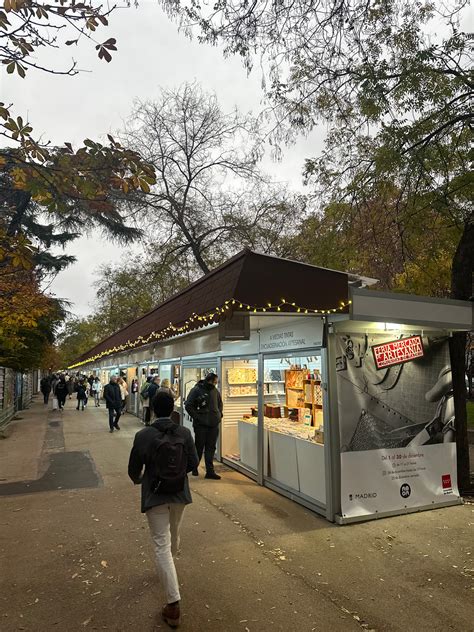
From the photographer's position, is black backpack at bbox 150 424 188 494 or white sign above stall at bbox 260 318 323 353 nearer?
black backpack at bbox 150 424 188 494

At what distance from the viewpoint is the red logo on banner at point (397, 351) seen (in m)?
6.24

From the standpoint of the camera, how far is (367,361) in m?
6.18

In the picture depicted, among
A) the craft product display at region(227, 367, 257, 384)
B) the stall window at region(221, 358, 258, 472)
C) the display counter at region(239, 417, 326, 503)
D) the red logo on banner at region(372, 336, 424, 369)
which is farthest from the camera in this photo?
the craft product display at region(227, 367, 257, 384)

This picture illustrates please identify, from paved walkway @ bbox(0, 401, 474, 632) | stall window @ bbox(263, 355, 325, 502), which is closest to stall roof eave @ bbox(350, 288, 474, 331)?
stall window @ bbox(263, 355, 325, 502)

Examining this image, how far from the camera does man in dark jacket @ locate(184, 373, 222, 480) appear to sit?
8094mm

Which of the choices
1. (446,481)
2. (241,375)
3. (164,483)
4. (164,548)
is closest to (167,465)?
(164,483)

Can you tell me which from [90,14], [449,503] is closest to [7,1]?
[90,14]

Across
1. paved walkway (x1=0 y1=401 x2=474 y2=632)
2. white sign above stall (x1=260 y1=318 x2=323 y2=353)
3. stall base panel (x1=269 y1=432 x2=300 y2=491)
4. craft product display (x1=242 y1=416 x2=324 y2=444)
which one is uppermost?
white sign above stall (x1=260 y1=318 x2=323 y2=353)

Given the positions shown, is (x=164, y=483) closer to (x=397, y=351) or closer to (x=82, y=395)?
(x=397, y=351)

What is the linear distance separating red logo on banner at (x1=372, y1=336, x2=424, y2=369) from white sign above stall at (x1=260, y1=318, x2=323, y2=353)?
851 mm

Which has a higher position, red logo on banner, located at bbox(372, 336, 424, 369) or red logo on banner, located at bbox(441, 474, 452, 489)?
red logo on banner, located at bbox(372, 336, 424, 369)

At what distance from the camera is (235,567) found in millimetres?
4488

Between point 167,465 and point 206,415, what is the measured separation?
14.9 ft

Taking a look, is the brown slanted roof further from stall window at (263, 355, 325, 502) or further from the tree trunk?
the tree trunk
